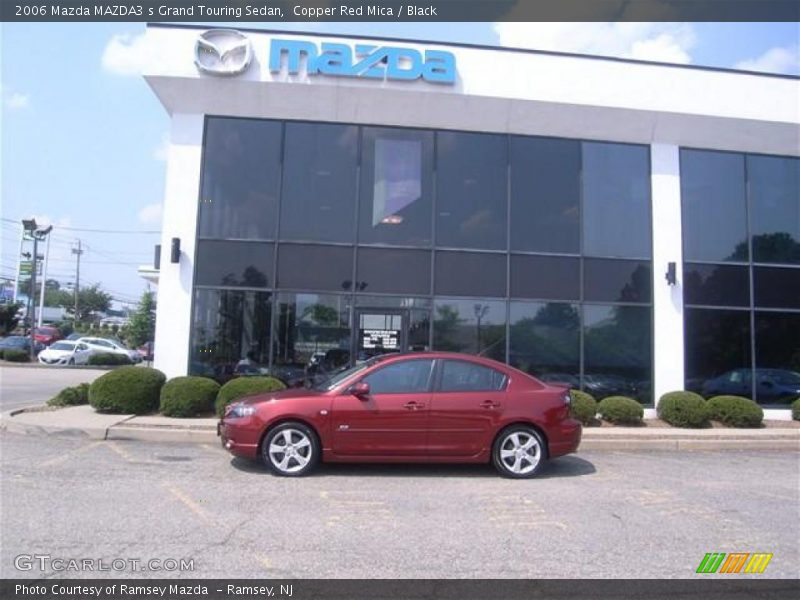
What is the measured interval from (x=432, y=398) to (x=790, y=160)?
1172 cm

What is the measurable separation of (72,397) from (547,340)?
9513mm

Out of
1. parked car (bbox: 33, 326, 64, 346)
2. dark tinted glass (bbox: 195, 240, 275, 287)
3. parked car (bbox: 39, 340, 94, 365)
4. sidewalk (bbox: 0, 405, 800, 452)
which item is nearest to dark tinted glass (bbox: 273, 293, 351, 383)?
dark tinted glass (bbox: 195, 240, 275, 287)

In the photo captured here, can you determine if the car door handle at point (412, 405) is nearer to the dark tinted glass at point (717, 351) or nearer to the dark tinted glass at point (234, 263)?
the dark tinted glass at point (234, 263)

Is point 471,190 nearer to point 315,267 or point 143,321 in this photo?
point 315,267

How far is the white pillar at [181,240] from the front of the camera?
12641 mm

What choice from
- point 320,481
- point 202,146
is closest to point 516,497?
point 320,481

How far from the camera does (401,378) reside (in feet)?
25.6

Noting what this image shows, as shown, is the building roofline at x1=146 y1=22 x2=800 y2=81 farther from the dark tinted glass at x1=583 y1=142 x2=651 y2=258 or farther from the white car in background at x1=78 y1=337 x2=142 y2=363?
the white car in background at x1=78 y1=337 x2=142 y2=363

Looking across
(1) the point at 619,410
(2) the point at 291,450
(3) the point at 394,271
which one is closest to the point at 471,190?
(3) the point at 394,271

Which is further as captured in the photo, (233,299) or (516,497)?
(233,299)

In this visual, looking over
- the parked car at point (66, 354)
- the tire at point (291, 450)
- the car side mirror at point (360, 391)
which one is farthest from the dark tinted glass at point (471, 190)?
the parked car at point (66, 354)

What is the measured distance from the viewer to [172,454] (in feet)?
28.6

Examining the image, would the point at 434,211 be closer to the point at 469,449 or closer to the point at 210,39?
the point at 210,39

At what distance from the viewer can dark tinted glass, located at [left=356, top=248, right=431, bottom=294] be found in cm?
1302
